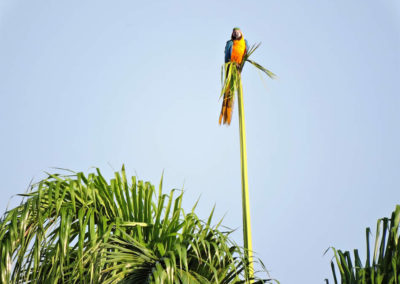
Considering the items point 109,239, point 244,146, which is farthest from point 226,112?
point 109,239

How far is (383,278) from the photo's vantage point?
10.3 feet

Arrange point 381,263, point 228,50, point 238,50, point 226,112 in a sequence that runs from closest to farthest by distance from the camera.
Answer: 1. point 381,263
2. point 226,112
3. point 238,50
4. point 228,50

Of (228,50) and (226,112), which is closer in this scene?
(226,112)

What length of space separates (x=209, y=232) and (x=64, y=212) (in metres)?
0.88

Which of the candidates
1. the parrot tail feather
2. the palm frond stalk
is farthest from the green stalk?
the parrot tail feather

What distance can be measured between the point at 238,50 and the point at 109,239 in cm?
431

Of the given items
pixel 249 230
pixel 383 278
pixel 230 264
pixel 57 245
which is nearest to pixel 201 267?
pixel 230 264

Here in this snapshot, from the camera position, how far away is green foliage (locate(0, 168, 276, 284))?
299 cm

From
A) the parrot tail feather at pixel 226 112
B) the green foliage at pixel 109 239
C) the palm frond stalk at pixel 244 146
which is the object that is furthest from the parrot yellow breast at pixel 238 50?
the green foliage at pixel 109 239

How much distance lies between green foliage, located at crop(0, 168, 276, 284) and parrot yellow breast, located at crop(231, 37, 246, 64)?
386cm

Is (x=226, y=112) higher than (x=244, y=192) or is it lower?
higher

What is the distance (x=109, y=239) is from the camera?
3.22 meters

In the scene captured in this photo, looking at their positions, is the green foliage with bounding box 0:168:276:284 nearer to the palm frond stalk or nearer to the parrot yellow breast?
the palm frond stalk

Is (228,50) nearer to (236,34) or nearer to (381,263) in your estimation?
(236,34)
